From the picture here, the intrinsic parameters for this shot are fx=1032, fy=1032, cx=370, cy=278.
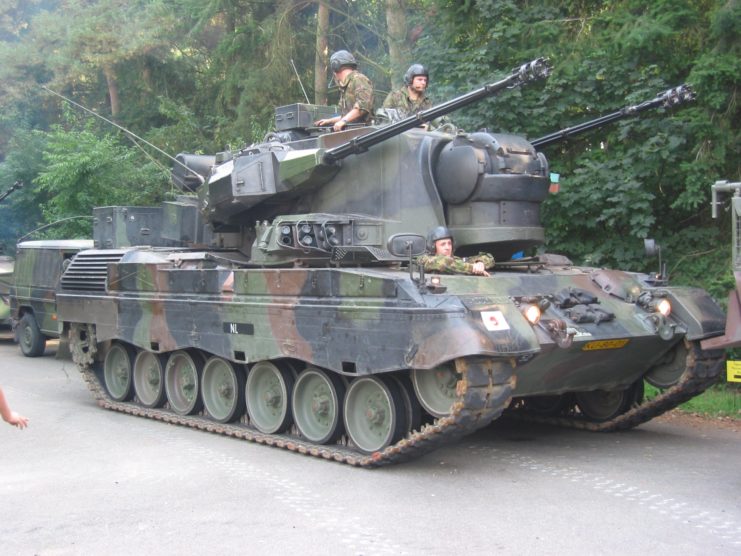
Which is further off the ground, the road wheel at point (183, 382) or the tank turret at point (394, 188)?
the tank turret at point (394, 188)

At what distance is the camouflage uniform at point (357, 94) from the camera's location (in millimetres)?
11062

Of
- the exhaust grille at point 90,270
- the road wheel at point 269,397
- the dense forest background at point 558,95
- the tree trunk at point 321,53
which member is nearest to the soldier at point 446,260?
the road wheel at point 269,397

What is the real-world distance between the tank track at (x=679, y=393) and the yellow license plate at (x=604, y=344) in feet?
2.52

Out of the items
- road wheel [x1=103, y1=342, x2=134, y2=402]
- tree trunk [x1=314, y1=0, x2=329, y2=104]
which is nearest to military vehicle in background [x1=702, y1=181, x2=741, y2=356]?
road wheel [x1=103, y1=342, x2=134, y2=402]

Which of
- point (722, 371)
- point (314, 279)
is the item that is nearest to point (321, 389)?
point (314, 279)

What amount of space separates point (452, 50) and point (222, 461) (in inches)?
309

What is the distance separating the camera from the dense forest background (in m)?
12.6

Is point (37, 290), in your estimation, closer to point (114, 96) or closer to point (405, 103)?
point (405, 103)

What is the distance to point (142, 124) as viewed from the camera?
2930 cm

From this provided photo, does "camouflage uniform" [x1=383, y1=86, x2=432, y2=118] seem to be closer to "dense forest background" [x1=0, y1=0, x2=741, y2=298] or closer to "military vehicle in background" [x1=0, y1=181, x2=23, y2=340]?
"dense forest background" [x1=0, y1=0, x2=741, y2=298]

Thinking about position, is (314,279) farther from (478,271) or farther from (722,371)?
(722,371)

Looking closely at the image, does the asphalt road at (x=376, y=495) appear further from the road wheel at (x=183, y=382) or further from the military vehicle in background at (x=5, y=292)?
the military vehicle in background at (x=5, y=292)

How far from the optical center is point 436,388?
8.78m

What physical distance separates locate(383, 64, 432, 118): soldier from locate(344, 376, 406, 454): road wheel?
124 inches
